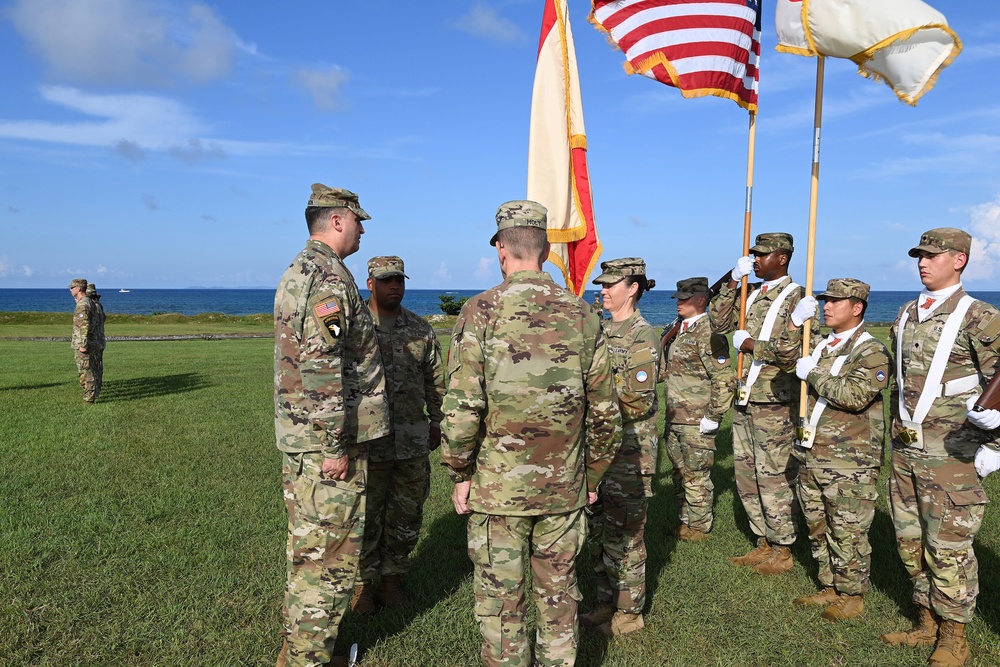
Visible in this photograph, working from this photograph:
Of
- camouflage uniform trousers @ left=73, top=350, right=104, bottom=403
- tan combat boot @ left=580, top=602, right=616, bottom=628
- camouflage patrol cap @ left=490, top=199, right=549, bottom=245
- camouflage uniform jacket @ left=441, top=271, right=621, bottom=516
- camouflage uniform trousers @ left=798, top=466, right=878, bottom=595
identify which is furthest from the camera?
camouflage uniform trousers @ left=73, top=350, right=104, bottom=403

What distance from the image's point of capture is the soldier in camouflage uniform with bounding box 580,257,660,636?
462 cm

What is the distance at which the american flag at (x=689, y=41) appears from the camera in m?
5.80

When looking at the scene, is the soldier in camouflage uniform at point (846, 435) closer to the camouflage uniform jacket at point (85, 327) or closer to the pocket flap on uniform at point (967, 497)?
the pocket flap on uniform at point (967, 497)

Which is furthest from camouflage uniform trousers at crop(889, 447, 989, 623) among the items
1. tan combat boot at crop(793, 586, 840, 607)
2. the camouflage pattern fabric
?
tan combat boot at crop(793, 586, 840, 607)

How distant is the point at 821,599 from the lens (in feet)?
16.7

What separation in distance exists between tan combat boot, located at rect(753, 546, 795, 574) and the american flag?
3.94m

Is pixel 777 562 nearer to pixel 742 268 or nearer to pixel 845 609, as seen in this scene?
pixel 845 609

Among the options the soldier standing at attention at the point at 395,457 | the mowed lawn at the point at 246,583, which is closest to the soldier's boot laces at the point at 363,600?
the soldier standing at attention at the point at 395,457

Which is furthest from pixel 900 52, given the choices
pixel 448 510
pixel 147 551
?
pixel 147 551

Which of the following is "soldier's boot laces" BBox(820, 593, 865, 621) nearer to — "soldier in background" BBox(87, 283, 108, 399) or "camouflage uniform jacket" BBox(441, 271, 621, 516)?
"camouflage uniform jacket" BBox(441, 271, 621, 516)

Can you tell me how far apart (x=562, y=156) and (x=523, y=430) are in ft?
9.57

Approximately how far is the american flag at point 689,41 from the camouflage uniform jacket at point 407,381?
3.08 meters

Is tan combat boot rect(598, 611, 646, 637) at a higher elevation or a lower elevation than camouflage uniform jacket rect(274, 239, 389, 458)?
lower

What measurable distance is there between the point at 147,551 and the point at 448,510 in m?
2.91
